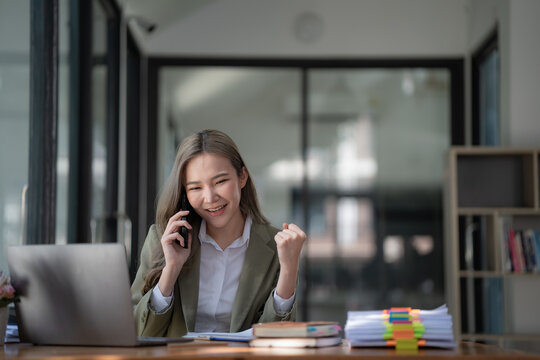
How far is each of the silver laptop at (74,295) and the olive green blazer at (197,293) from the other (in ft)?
1.20

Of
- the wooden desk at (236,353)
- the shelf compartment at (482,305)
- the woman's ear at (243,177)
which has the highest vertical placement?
the woman's ear at (243,177)

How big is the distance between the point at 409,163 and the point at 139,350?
16.6ft

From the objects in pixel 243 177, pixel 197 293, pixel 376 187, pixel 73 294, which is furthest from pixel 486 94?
pixel 73 294

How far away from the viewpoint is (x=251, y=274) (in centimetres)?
248

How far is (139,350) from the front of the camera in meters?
1.82

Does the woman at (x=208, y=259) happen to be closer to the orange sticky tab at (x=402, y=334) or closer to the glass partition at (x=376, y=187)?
the orange sticky tab at (x=402, y=334)

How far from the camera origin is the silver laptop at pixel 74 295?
1873 millimetres

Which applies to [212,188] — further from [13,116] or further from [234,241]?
[13,116]

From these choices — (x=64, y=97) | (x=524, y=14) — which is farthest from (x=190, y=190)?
(x=524, y=14)

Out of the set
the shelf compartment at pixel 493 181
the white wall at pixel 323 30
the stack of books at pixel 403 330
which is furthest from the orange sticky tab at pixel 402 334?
the white wall at pixel 323 30

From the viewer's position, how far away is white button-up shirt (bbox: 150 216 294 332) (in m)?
2.48

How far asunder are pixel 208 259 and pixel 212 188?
0.79ft

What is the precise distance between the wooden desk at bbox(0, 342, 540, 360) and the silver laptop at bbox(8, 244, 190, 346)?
0.05m

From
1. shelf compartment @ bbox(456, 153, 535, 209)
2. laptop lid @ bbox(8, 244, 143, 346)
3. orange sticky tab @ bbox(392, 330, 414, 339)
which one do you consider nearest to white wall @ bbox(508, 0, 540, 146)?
shelf compartment @ bbox(456, 153, 535, 209)
